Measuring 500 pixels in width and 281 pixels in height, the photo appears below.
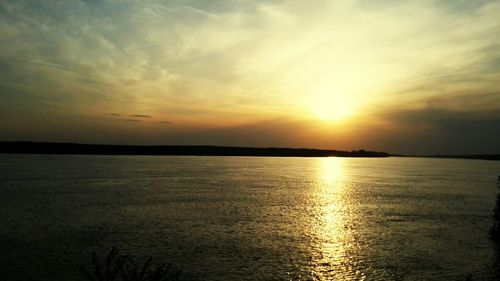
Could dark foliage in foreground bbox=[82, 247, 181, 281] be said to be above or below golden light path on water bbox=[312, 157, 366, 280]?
above

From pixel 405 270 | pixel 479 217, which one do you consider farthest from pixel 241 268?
pixel 479 217

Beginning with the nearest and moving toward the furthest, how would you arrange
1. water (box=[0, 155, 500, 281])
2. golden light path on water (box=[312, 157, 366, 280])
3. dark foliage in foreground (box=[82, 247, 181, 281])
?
dark foliage in foreground (box=[82, 247, 181, 281]), golden light path on water (box=[312, 157, 366, 280]), water (box=[0, 155, 500, 281])

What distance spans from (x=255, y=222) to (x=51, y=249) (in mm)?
14360

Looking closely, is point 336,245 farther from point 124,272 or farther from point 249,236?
point 124,272

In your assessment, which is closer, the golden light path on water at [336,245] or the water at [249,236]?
the golden light path on water at [336,245]

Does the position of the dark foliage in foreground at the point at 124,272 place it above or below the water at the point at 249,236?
above

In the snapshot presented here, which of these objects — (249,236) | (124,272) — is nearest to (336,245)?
(249,236)

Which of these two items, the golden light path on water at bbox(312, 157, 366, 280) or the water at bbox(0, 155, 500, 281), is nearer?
the golden light path on water at bbox(312, 157, 366, 280)

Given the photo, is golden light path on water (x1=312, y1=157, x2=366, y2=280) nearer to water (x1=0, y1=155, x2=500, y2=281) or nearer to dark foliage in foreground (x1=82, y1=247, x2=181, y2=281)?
water (x1=0, y1=155, x2=500, y2=281)

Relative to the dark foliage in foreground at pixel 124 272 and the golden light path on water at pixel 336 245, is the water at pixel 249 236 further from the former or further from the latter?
the dark foliage in foreground at pixel 124 272

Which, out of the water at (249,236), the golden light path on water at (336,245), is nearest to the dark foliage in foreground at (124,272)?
the water at (249,236)

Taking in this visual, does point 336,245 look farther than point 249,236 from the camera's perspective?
No

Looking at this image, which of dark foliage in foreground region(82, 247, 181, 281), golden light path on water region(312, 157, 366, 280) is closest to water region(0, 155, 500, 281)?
golden light path on water region(312, 157, 366, 280)

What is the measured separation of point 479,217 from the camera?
3497cm
